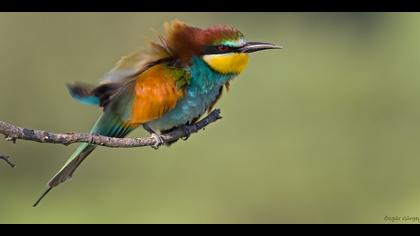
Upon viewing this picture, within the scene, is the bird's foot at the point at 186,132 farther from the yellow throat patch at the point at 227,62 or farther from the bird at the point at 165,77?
the yellow throat patch at the point at 227,62

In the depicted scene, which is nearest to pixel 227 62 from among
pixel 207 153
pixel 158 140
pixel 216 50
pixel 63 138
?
pixel 216 50

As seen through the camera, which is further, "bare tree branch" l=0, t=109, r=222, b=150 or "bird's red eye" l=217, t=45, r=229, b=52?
"bird's red eye" l=217, t=45, r=229, b=52

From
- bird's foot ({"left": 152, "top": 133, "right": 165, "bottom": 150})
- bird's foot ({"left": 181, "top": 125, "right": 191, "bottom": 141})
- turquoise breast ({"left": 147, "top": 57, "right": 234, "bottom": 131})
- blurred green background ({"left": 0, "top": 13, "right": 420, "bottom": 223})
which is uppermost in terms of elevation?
turquoise breast ({"left": 147, "top": 57, "right": 234, "bottom": 131})

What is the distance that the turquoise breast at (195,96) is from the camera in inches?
91.9

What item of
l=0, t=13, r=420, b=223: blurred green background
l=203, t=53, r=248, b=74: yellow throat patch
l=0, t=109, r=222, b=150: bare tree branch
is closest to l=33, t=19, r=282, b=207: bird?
l=203, t=53, r=248, b=74: yellow throat patch

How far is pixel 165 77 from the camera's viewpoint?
2.25 m

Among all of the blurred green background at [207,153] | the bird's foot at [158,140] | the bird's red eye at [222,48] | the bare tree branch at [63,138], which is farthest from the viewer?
the blurred green background at [207,153]

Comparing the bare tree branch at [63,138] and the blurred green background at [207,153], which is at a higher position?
the bare tree branch at [63,138]

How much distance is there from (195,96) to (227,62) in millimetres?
143

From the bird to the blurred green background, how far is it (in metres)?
1.83

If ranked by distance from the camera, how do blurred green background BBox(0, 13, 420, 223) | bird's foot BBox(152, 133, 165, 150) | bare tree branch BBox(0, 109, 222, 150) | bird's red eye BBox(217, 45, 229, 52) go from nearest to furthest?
bare tree branch BBox(0, 109, 222, 150) < bird's foot BBox(152, 133, 165, 150) < bird's red eye BBox(217, 45, 229, 52) < blurred green background BBox(0, 13, 420, 223)

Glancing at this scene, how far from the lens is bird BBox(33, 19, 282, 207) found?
222 cm

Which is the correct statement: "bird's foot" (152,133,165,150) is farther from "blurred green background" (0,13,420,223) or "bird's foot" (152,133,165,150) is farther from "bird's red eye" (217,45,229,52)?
"blurred green background" (0,13,420,223)

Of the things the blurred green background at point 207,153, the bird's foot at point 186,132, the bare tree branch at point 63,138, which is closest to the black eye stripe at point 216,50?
the bird's foot at point 186,132
